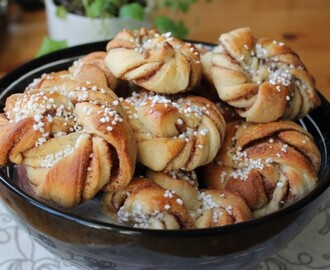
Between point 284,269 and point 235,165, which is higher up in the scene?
point 235,165

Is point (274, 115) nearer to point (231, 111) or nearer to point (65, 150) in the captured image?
point (231, 111)

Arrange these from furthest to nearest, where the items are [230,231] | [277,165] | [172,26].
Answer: [172,26] → [277,165] → [230,231]

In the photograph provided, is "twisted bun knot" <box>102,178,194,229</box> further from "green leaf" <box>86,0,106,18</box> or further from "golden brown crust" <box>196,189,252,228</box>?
"green leaf" <box>86,0,106,18</box>

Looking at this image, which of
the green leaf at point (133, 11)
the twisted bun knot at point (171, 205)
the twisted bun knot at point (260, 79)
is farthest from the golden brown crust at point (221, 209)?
the green leaf at point (133, 11)

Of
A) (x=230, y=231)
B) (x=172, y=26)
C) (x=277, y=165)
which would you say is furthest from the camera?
(x=172, y=26)

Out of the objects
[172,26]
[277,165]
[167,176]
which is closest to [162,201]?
[167,176]

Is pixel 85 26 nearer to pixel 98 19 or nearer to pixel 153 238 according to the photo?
pixel 98 19

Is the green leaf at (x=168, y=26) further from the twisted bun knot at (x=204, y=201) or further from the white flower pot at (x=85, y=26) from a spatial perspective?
Result: the twisted bun knot at (x=204, y=201)

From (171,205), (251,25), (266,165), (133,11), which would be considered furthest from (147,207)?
(251,25)
